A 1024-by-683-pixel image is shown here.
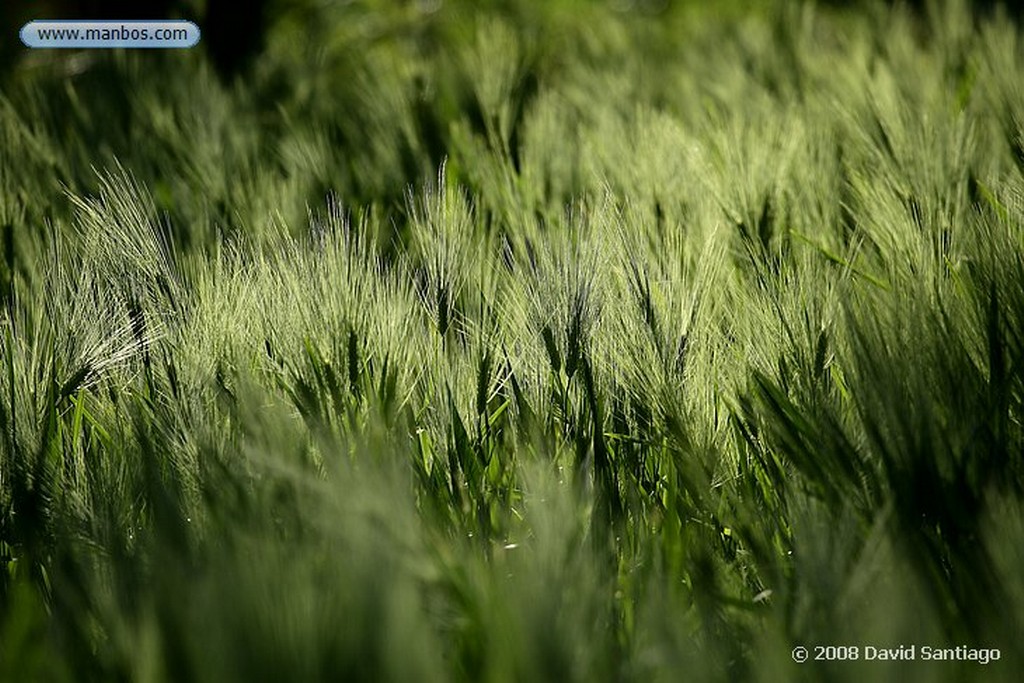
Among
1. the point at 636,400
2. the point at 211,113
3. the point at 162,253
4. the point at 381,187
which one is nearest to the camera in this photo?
the point at 636,400

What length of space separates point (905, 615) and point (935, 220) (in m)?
0.54

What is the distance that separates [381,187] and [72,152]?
0.36 meters

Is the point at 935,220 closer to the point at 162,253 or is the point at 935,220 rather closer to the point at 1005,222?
the point at 1005,222

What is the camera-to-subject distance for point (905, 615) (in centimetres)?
45

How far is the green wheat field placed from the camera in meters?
0.48

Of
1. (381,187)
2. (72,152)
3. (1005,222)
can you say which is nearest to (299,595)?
(1005,222)

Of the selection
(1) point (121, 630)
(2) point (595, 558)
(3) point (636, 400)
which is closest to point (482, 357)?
(3) point (636, 400)

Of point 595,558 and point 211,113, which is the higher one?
point 211,113

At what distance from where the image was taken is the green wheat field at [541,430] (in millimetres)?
477

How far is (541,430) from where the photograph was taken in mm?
707

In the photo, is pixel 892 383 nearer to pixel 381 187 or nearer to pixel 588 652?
pixel 588 652

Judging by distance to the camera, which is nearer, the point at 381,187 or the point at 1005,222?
the point at 1005,222

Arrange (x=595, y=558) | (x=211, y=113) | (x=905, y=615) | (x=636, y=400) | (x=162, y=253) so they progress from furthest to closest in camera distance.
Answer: (x=211, y=113) → (x=162, y=253) → (x=636, y=400) → (x=595, y=558) → (x=905, y=615)

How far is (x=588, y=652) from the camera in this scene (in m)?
0.48
